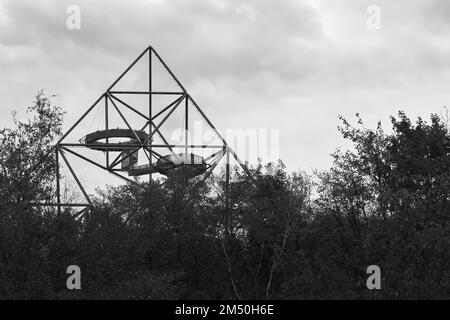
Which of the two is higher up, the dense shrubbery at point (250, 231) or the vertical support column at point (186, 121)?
the vertical support column at point (186, 121)

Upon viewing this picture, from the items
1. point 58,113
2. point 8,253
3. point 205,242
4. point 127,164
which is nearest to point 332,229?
point 205,242

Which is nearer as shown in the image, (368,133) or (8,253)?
(8,253)

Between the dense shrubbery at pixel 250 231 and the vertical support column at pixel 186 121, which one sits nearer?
the dense shrubbery at pixel 250 231

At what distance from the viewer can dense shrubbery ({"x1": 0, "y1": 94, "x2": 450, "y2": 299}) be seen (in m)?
41.4

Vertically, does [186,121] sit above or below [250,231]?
above

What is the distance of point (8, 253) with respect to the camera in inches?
1613

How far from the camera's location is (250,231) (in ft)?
189

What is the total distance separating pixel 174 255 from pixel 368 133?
40.6 feet

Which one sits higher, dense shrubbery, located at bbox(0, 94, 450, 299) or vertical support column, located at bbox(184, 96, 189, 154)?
vertical support column, located at bbox(184, 96, 189, 154)

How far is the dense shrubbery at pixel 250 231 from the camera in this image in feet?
136

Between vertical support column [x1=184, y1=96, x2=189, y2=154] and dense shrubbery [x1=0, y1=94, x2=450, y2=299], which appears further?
vertical support column [x1=184, y1=96, x2=189, y2=154]
